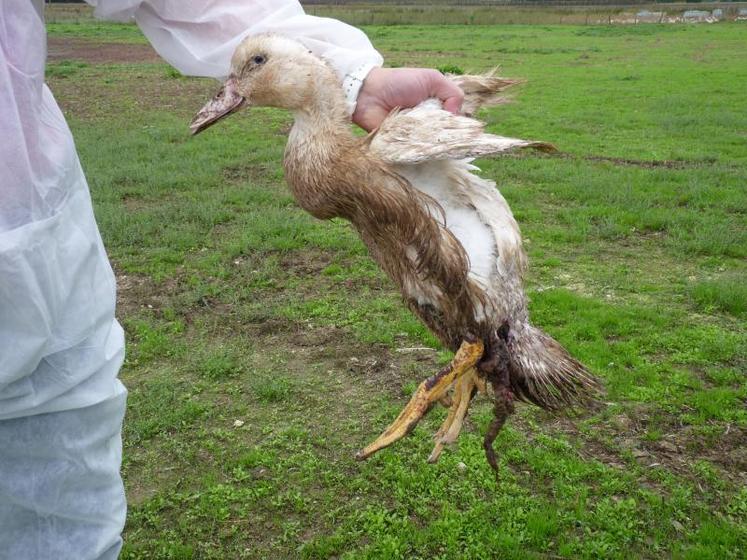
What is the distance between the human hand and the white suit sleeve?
0.14 feet

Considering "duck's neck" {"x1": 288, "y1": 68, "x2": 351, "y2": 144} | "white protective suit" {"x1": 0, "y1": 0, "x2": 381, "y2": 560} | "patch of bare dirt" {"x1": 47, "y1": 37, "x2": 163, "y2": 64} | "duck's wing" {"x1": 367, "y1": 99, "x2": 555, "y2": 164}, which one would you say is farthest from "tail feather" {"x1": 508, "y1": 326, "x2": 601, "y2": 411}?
"patch of bare dirt" {"x1": 47, "y1": 37, "x2": 163, "y2": 64}

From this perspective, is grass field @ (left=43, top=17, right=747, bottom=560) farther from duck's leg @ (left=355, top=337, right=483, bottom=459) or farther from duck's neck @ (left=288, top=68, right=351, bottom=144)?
duck's neck @ (left=288, top=68, right=351, bottom=144)

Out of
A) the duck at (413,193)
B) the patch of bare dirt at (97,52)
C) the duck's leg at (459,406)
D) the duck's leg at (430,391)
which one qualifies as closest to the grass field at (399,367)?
the duck's leg at (459,406)

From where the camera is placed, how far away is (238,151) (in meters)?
10.8

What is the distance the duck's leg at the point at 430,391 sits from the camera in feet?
8.11

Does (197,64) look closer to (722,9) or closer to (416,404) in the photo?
(416,404)

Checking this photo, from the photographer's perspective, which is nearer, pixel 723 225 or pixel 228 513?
pixel 228 513

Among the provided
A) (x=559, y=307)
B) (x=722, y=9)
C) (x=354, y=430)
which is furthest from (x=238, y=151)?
(x=722, y=9)

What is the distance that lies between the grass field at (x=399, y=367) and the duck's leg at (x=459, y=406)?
1.25 m

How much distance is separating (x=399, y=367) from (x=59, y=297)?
3.50 metres

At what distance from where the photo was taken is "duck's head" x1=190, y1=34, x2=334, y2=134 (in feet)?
7.74

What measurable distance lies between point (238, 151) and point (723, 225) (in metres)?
6.51

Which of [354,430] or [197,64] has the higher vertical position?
[197,64]

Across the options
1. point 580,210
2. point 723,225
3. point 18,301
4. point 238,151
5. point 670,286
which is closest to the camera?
point 18,301
